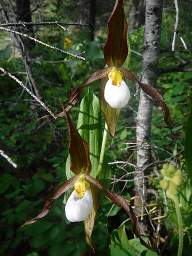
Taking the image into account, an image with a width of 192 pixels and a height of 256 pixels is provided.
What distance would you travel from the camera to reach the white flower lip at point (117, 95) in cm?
120

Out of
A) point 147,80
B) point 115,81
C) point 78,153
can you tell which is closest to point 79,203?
point 78,153

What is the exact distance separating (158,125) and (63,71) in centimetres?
179

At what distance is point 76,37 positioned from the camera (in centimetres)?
382

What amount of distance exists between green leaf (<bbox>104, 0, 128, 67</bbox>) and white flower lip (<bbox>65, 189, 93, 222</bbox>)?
0.42 metres

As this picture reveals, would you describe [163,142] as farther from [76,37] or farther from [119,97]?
[76,37]

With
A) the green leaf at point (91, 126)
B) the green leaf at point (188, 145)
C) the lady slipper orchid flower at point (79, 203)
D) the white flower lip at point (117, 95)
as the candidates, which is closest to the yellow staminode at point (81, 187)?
the lady slipper orchid flower at point (79, 203)

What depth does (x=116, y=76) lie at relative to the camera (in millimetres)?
1230

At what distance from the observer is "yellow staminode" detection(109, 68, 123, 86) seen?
1.22 meters

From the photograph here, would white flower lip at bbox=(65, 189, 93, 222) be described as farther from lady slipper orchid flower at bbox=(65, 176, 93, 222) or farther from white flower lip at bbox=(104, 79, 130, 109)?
white flower lip at bbox=(104, 79, 130, 109)

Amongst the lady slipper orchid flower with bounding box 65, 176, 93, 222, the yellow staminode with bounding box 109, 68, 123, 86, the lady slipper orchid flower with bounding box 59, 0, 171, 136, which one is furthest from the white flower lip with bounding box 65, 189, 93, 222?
the yellow staminode with bounding box 109, 68, 123, 86

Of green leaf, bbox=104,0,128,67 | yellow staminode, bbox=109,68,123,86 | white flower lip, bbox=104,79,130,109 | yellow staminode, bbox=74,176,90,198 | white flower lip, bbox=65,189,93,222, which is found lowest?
white flower lip, bbox=65,189,93,222

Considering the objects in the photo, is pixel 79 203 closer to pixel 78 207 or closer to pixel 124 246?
pixel 78 207

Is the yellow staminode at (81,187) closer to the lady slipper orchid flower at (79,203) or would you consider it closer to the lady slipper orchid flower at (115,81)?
the lady slipper orchid flower at (79,203)

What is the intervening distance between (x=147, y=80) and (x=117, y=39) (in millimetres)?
511
